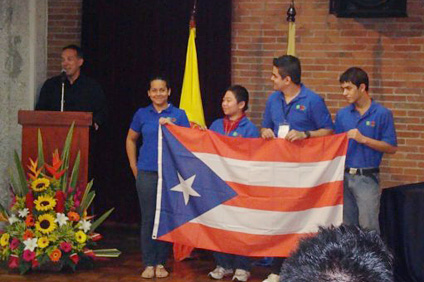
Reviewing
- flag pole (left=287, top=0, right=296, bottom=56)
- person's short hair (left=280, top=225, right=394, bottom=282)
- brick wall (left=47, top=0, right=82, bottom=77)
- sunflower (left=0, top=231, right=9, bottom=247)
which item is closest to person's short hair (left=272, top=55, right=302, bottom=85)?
flag pole (left=287, top=0, right=296, bottom=56)

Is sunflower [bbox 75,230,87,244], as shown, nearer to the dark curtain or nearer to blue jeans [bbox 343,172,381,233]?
the dark curtain

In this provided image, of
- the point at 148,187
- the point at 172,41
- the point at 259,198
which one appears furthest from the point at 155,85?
the point at 172,41

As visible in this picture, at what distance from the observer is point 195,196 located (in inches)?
201

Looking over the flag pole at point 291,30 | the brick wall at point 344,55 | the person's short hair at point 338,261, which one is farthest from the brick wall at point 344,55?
the person's short hair at point 338,261

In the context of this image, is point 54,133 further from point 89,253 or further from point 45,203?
point 89,253

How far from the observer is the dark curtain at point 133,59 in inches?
266

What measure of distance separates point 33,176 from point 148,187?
32.3 inches

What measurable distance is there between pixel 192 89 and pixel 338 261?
5.18 meters

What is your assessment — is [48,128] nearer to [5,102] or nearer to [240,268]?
[5,102]

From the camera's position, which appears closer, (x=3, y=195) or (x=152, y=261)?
(x=152, y=261)

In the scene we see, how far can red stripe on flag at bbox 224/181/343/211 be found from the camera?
4.84m

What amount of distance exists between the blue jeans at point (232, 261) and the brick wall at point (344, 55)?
1798 mm

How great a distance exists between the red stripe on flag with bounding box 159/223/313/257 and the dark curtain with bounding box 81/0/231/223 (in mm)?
1814

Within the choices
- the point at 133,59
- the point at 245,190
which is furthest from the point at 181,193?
the point at 133,59
